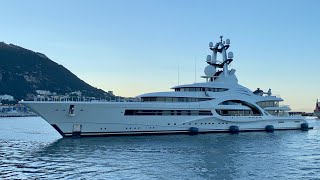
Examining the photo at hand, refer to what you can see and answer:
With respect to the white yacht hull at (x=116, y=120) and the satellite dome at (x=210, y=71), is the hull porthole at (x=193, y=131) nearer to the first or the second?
the white yacht hull at (x=116, y=120)

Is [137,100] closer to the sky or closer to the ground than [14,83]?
closer to the ground

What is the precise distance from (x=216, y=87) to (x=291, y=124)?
16058 millimetres

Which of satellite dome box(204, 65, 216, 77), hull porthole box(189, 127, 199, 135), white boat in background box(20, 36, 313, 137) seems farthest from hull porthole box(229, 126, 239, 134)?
satellite dome box(204, 65, 216, 77)

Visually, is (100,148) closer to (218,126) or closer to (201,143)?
(201,143)

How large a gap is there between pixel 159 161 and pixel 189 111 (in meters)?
21.8

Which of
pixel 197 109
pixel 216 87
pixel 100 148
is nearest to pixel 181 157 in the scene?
pixel 100 148

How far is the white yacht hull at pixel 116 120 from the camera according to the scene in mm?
41188

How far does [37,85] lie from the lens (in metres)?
198

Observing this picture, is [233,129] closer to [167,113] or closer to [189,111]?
[189,111]

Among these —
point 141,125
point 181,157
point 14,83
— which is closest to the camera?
point 181,157

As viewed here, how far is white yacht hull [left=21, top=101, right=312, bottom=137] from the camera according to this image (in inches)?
1622

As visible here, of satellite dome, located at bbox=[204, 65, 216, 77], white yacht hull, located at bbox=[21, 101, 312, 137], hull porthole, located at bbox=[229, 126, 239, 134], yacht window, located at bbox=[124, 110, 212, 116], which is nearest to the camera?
white yacht hull, located at bbox=[21, 101, 312, 137]

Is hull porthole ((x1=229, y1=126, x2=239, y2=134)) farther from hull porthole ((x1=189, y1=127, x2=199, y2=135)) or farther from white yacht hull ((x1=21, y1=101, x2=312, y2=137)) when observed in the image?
hull porthole ((x1=189, y1=127, x2=199, y2=135))

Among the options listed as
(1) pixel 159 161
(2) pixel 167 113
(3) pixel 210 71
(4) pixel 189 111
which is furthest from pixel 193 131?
(1) pixel 159 161
